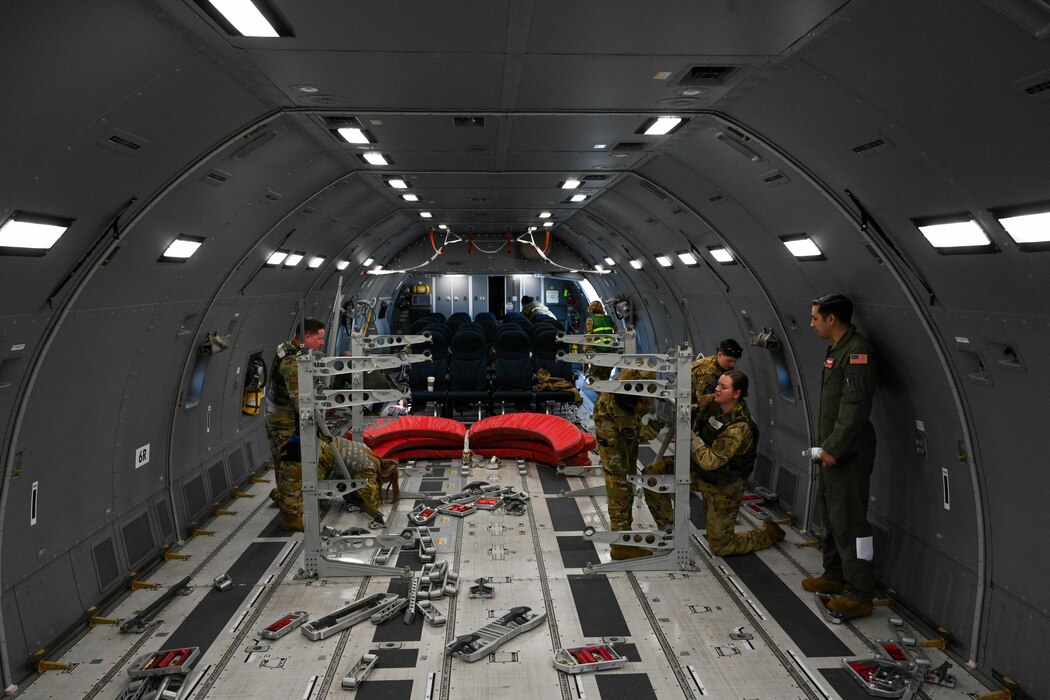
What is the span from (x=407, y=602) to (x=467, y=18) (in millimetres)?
4749

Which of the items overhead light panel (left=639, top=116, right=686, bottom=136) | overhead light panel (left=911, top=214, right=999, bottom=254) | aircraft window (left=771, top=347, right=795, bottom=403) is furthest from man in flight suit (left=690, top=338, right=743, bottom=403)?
overhead light panel (left=911, top=214, right=999, bottom=254)

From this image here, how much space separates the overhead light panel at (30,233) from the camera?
14.1 ft

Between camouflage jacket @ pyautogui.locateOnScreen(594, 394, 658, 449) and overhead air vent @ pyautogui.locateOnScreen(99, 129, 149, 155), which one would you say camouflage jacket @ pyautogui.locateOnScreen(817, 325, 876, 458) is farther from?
overhead air vent @ pyautogui.locateOnScreen(99, 129, 149, 155)

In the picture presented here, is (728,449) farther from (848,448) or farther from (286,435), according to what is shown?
(286,435)

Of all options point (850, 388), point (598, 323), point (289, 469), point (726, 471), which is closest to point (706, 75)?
point (850, 388)

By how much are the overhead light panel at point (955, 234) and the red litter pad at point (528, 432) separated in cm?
662

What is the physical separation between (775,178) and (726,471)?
9.81ft

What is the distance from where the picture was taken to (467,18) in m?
Result: 3.98

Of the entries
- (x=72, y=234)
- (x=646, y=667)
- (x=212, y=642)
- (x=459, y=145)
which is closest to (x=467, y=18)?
(x=72, y=234)

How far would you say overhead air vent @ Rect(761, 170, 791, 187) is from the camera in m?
6.12

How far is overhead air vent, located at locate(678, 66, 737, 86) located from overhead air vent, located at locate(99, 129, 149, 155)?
11.6ft

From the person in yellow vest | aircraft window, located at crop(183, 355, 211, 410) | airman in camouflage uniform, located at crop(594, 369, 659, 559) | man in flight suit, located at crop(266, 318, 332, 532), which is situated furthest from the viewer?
the person in yellow vest

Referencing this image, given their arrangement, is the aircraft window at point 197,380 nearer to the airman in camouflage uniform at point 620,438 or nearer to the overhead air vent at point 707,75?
the airman in camouflage uniform at point 620,438

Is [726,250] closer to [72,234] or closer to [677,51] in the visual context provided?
[677,51]
